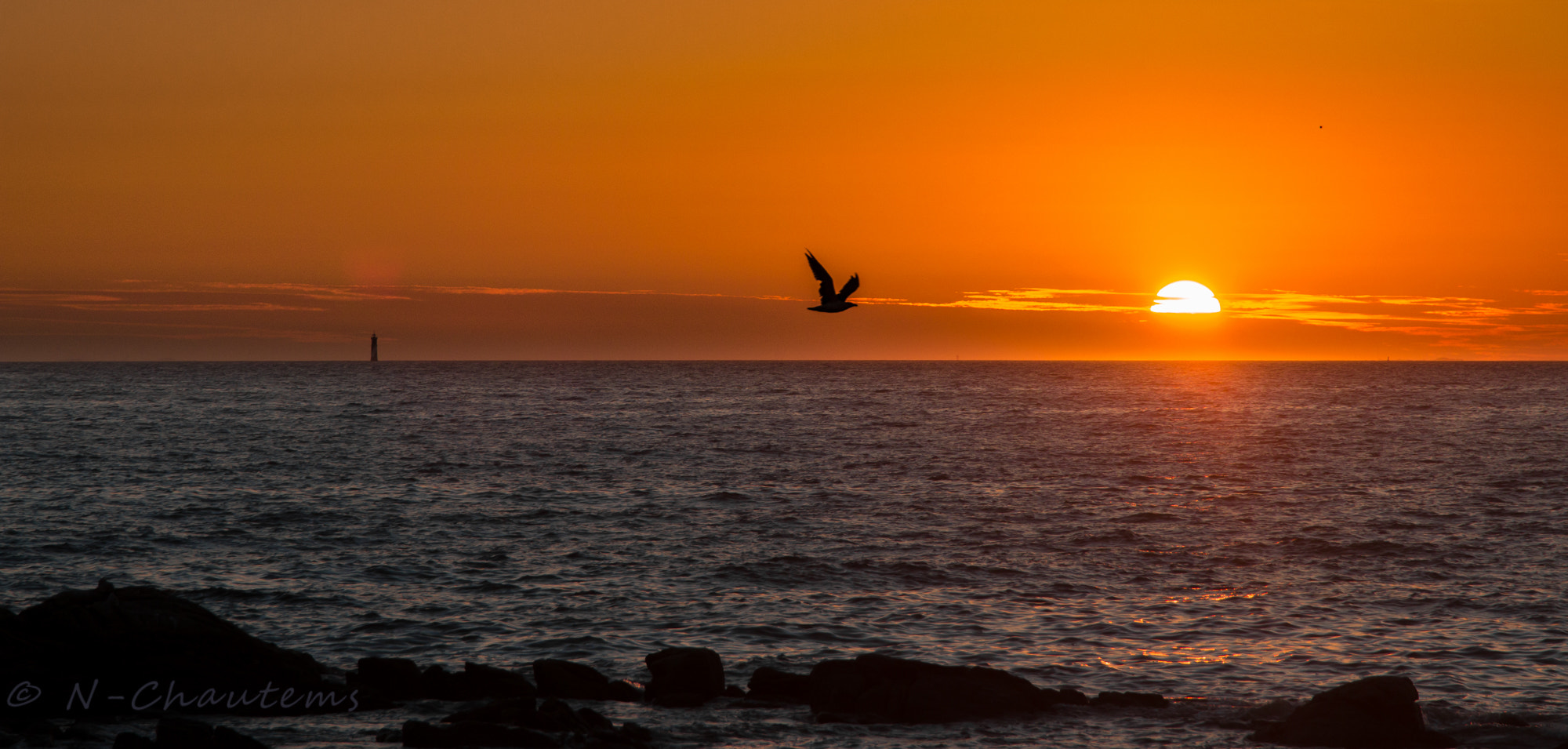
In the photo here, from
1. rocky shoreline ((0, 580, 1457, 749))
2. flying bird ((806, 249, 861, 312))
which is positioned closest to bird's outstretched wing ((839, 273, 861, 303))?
flying bird ((806, 249, 861, 312))

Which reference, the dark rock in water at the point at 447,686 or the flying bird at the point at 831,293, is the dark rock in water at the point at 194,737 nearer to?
the dark rock in water at the point at 447,686

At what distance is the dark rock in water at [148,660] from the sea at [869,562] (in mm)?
849

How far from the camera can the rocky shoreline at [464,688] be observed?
1595 cm

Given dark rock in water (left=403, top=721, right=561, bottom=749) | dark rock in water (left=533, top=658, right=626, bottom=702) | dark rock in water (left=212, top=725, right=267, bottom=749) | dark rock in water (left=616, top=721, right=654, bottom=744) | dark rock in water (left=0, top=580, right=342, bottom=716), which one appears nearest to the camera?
dark rock in water (left=212, top=725, right=267, bottom=749)

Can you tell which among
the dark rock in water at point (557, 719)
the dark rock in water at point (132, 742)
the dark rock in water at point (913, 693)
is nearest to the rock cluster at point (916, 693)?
the dark rock in water at point (913, 693)

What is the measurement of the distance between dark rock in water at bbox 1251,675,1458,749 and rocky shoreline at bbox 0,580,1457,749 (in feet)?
0.06

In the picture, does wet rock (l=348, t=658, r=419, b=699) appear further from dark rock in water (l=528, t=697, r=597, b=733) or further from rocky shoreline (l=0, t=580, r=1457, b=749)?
dark rock in water (l=528, t=697, r=597, b=733)

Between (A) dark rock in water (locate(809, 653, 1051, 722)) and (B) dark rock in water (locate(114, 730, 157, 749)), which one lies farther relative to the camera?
(A) dark rock in water (locate(809, 653, 1051, 722))

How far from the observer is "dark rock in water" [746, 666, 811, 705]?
1798cm

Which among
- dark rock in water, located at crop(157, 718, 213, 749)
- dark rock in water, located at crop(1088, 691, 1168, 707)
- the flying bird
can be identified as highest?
the flying bird

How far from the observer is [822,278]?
25.9 m

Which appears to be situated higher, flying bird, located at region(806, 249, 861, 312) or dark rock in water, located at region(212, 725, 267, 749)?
flying bird, located at region(806, 249, 861, 312)

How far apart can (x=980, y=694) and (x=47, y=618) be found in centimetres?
1414

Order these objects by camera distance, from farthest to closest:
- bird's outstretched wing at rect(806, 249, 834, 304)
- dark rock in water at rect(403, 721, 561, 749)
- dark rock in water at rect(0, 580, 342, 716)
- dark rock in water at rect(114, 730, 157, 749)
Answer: bird's outstretched wing at rect(806, 249, 834, 304) → dark rock in water at rect(0, 580, 342, 716) → dark rock in water at rect(403, 721, 561, 749) → dark rock in water at rect(114, 730, 157, 749)
